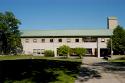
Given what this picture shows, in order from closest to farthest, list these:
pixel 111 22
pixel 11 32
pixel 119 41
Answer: pixel 119 41 → pixel 11 32 → pixel 111 22

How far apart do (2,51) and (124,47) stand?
2807 cm

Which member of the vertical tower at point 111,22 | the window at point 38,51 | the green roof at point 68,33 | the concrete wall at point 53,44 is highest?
the vertical tower at point 111,22

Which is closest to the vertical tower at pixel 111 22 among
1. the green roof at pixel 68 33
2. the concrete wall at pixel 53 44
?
the green roof at pixel 68 33

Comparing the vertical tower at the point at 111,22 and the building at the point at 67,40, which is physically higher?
the vertical tower at the point at 111,22

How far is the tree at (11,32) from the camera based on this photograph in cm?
6278

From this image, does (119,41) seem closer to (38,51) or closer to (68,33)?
(68,33)

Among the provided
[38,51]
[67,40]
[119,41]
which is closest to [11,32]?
[38,51]

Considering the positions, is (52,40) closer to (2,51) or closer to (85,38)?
(85,38)

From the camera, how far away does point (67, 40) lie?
6356cm

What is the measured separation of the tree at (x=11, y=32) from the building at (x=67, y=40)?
6.38 feet

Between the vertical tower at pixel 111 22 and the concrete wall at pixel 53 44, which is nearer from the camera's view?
the concrete wall at pixel 53 44

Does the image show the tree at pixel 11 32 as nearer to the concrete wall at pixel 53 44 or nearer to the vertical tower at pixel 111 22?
the concrete wall at pixel 53 44

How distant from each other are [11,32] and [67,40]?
41.6 feet

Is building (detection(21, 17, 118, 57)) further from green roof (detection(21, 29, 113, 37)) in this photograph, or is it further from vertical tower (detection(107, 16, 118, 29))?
vertical tower (detection(107, 16, 118, 29))
